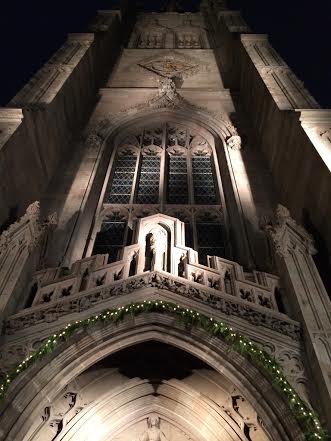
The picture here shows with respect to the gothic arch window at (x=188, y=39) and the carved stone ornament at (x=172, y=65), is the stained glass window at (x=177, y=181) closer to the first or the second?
the carved stone ornament at (x=172, y=65)

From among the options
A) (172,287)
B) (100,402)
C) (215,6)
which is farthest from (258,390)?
(215,6)

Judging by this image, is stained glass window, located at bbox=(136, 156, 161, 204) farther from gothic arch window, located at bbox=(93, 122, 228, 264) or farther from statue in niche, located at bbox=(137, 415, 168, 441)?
statue in niche, located at bbox=(137, 415, 168, 441)

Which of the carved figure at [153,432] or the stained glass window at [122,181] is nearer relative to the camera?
the carved figure at [153,432]

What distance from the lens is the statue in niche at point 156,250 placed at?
7.82m

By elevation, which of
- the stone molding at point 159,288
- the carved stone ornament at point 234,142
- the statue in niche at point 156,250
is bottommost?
the stone molding at point 159,288

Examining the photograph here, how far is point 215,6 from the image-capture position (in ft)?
81.8

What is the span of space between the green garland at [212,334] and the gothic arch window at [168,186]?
11.7ft

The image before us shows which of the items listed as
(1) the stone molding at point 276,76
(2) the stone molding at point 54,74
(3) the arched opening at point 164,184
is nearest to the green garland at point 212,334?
(3) the arched opening at point 164,184

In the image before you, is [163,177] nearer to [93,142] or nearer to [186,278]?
[93,142]

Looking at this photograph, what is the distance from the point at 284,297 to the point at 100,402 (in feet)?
10.8

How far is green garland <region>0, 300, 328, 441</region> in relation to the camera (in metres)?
5.38

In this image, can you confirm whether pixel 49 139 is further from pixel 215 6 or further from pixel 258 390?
pixel 215 6

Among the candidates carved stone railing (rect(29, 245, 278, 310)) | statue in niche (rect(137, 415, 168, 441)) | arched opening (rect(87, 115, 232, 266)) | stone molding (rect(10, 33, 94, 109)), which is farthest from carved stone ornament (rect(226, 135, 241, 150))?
statue in niche (rect(137, 415, 168, 441))

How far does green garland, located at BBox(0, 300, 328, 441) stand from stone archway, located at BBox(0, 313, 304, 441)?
0.27ft
